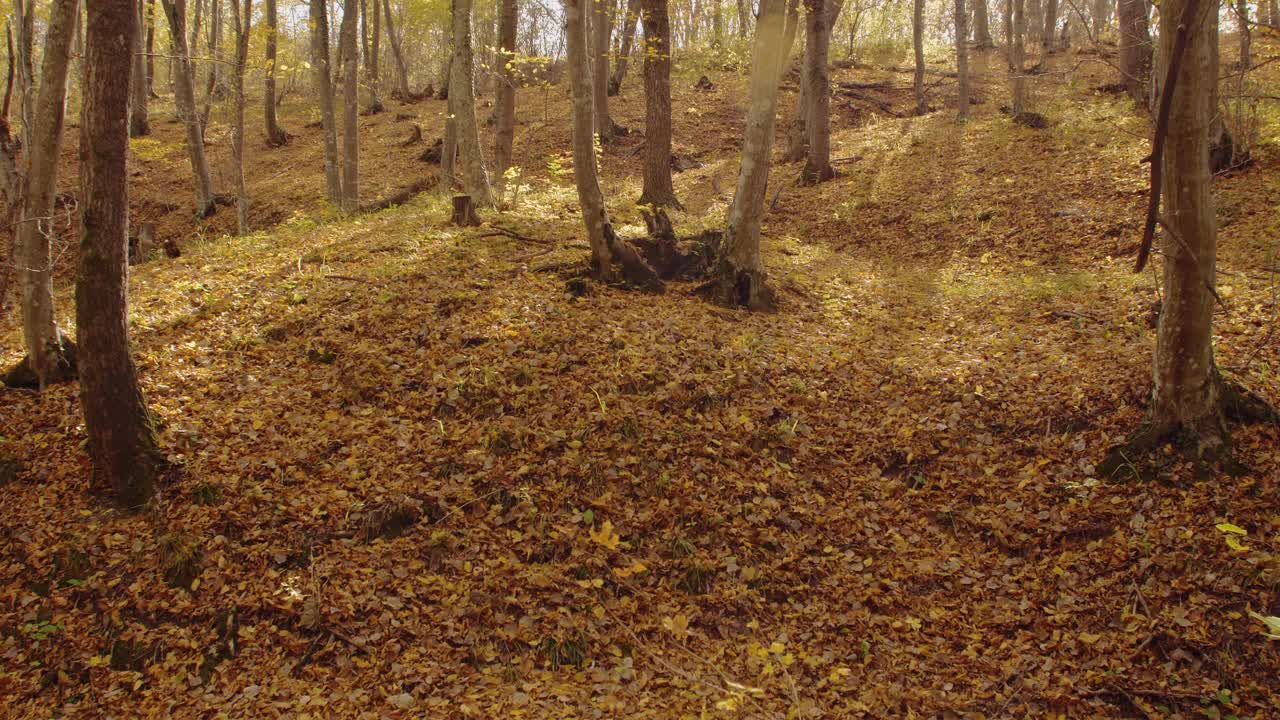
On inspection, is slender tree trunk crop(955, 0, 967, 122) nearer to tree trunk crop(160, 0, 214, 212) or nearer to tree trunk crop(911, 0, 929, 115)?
tree trunk crop(911, 0, 929, 115)

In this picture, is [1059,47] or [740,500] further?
[1059,47]

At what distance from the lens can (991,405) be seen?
709 centimetres

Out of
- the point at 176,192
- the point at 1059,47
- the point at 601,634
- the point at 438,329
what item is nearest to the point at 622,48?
the point at 176,192

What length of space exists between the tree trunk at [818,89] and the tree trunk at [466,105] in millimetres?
7178

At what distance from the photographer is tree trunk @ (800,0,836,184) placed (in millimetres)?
14680

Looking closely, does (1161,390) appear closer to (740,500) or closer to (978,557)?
(978,557)

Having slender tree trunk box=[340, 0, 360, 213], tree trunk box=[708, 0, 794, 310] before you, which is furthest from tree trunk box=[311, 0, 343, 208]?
tree trunk box=[708, 0, 794, 310]

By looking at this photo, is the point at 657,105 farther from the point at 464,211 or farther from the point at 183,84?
the point at 183,84

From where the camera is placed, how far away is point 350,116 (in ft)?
46.4

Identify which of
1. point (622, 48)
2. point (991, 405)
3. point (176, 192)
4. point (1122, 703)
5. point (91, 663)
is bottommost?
point (1122, 703)

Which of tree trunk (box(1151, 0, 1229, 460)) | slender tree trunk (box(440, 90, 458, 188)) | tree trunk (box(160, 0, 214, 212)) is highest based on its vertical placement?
tree trunk (box(160, 0, 214, 212))

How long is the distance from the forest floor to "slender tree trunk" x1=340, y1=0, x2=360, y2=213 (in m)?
5.01

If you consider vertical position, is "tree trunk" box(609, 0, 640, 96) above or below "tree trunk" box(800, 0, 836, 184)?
above

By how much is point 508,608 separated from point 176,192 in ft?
63.3
